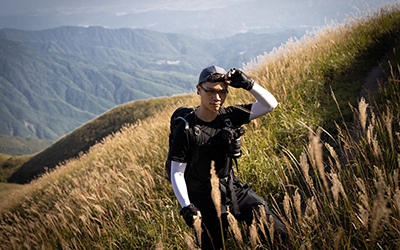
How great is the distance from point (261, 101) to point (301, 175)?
1.27 meters

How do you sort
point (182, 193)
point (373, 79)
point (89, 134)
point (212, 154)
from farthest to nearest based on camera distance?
point (89, 134)
point (373, 79)
point (212, 154)
point (182, 193)

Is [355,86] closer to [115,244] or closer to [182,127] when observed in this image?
[182,127]

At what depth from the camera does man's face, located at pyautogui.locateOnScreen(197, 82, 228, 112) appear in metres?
2.94

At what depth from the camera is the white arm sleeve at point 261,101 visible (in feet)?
10.0

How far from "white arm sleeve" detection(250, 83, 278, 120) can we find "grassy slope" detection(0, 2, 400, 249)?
0.66 m

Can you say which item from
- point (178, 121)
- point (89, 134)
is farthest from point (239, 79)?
point (89, 134)

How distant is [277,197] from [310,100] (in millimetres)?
3056

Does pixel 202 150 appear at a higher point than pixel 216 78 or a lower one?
lower

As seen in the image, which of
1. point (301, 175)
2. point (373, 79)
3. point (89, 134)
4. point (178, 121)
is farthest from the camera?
point (89, 134)

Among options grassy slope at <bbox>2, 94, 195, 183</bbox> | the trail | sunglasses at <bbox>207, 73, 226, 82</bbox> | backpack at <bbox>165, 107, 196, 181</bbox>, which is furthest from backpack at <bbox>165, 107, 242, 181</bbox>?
grassy slope at <bbox>2, 94, 195, 183</bbox>

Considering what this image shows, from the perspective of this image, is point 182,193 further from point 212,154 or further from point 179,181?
point 212,154

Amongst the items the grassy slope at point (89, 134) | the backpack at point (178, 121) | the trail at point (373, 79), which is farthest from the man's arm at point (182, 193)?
the grassy slope at point (89, 134)

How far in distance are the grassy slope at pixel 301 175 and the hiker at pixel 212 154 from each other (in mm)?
436

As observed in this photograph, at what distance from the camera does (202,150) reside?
3.01m
